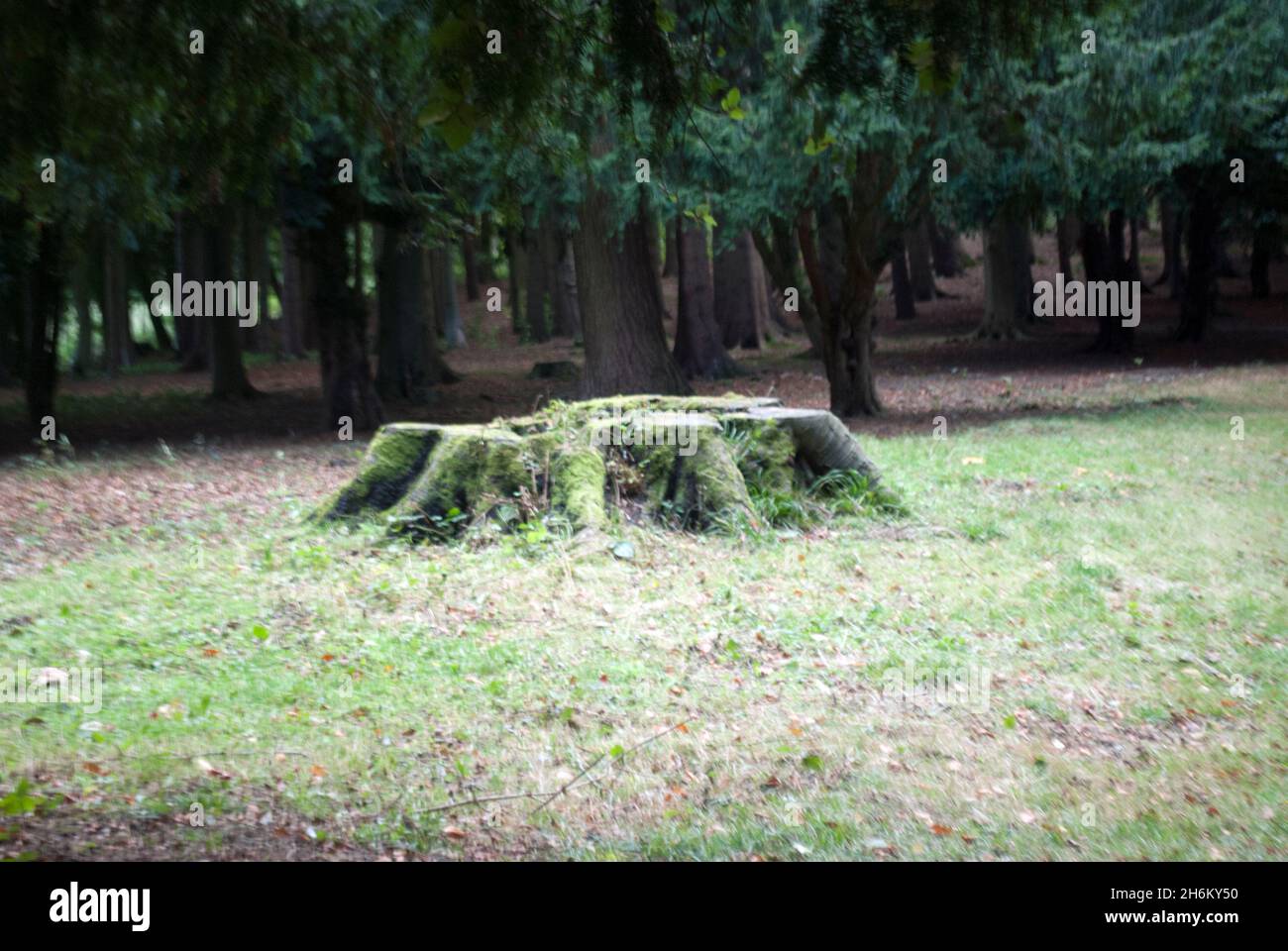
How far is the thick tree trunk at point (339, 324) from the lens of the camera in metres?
16.6

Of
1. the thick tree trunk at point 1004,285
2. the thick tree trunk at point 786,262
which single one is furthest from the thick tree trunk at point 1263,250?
the thick tree trunk at point 786,262

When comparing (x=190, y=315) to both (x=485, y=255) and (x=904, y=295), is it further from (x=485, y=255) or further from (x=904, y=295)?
(x=904, y=295)

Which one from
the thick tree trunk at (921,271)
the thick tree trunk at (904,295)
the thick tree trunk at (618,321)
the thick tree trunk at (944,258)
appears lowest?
the thick tree trunk at (618,321)

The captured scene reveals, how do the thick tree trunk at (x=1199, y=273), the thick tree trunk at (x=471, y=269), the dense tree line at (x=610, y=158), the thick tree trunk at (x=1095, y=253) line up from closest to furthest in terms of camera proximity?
the dense tree line at (x=610, y=158) < the thick tree trunk at (x=1199, y=273) < the thick tree trunk at (x=1095, y=253) < the thick tree trunk at (x=471, y=269)

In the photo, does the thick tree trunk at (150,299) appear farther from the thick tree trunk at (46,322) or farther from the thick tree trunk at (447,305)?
the thick tree trunk at (46,322)

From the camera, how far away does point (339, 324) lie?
56.4 ft

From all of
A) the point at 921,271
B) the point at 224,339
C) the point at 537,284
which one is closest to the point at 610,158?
the point at 224,339

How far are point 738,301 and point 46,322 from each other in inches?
671

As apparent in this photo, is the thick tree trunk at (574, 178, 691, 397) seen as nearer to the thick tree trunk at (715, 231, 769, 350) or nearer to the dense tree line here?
the dense tree line

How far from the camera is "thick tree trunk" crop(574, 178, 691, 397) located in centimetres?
1812

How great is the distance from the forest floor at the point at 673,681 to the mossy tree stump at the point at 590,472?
46 cm

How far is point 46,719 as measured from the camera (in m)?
5.59

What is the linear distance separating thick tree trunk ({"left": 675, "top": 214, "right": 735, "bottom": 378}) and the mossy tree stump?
14.2 m

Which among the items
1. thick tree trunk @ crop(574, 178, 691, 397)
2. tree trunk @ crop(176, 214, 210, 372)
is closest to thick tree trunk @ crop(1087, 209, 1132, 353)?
thick tree trunk @ crop(574, 178, 691, 397)
